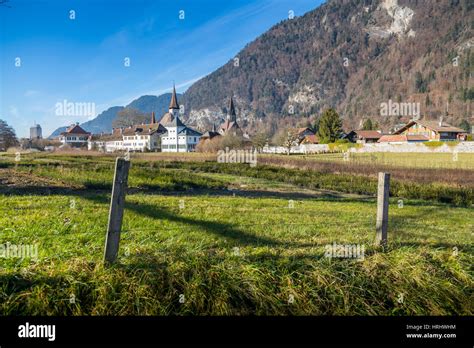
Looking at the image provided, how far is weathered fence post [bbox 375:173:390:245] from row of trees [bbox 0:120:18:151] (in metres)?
41.9

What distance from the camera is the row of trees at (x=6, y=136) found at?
36.7m

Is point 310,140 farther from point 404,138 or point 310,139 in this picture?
point 404,138

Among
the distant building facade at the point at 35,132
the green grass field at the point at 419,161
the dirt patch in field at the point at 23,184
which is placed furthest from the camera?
the distant building facade at the point at 35,132

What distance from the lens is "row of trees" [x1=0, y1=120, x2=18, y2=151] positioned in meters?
36.7

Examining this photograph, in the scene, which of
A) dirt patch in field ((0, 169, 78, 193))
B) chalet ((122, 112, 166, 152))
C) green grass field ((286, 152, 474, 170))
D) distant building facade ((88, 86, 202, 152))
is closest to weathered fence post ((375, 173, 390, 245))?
dirt patch in field ((0, 169, 78, 193))

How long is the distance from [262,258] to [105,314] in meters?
2.37

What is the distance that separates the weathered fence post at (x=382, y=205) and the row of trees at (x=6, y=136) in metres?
41.9

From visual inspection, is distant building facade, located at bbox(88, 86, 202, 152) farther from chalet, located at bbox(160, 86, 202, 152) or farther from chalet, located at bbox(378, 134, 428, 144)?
chalet, located at bbox(378, 134, 428, 144)

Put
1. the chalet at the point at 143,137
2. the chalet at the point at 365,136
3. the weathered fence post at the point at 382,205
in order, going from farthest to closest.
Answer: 1. the chalet at the point at 143,137
2. the chalet at the point at 365,136
3. the weathered fence post at the point at 382,205

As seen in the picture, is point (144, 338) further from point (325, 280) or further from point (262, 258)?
point (325, 280)

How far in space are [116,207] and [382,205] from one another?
431 cm

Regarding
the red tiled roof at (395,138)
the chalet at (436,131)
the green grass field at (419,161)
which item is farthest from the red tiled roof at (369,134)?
the green grass field at (419,161)

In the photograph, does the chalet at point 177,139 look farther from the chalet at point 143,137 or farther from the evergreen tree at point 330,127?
the evergreen tree at point 330,127

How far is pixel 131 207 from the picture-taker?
9.76m
